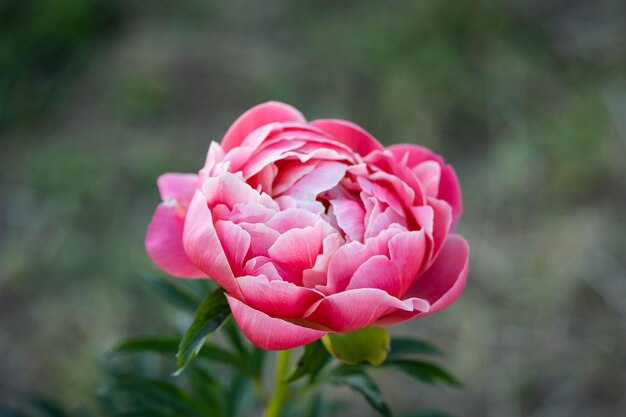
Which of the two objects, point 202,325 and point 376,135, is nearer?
point 202,325

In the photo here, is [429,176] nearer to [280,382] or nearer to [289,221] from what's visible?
[289,221]

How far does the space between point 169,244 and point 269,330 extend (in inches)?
7.0

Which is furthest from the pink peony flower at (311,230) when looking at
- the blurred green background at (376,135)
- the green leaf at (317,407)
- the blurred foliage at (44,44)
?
the blurred foliage at (44,44)

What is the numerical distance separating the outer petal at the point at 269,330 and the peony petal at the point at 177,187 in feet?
0.59

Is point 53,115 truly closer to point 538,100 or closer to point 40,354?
point 40,354

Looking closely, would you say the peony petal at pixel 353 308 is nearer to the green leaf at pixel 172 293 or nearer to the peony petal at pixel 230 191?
the peony petal at pixel 230 191

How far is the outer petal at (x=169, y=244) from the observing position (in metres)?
0.80

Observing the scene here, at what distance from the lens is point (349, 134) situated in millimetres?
842

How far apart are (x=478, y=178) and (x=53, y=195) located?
1271 millimetres

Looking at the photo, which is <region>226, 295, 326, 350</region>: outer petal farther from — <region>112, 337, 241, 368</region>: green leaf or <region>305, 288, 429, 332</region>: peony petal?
<region>112, 337, 241, 368</region>: green leaf

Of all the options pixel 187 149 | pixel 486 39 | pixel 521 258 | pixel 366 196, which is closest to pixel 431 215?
pixel 366 196

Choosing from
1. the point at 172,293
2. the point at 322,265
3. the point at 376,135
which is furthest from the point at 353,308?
the point at 376,135

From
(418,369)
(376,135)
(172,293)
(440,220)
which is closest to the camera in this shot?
(440,220)

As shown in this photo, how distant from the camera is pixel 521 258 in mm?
2141
